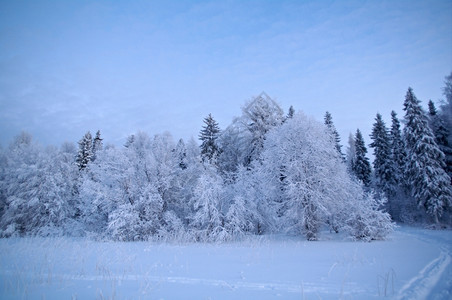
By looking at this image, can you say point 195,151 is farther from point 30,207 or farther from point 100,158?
point 30,207

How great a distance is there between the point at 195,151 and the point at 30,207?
19.7 metres

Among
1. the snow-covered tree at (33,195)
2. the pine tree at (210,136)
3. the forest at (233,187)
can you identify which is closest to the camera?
the forest at (233,187)

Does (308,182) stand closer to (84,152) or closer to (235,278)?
(235,278)

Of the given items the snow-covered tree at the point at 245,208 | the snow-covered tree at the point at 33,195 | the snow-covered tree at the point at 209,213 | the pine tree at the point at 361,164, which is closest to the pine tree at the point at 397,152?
the pine tree at the point at 361,164

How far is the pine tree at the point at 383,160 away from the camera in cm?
3158

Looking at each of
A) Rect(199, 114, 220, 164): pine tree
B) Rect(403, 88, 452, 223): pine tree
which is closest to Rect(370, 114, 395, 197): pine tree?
Rect(403, 88, 452, 223): pine tree

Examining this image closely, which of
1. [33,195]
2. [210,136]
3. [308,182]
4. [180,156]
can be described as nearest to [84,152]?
[33,195]

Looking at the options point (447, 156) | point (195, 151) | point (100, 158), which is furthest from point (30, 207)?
point (447, 156)

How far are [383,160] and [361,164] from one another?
12.8ft

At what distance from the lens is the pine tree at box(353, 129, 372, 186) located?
35.3 m

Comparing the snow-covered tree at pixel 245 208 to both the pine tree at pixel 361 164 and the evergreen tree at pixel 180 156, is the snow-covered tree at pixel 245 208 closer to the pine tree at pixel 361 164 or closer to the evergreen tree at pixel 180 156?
the evergreen tree at pixel 180 156

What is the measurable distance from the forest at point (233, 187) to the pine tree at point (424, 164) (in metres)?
0.11

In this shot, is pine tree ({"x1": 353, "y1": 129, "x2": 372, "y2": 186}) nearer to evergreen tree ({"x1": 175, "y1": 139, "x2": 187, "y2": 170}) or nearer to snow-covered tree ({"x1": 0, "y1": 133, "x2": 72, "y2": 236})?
evergreen tree ({"x1": 175, "y1": 139, "x2": 187, "y2": 170})

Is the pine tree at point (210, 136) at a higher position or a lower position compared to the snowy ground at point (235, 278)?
higher
